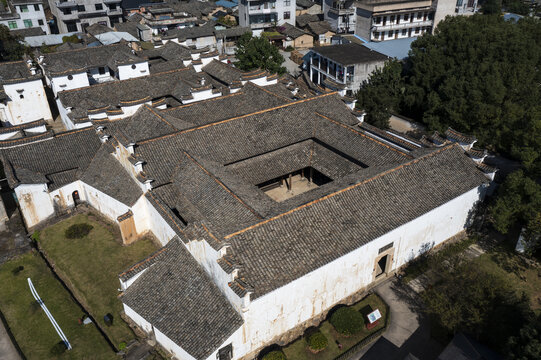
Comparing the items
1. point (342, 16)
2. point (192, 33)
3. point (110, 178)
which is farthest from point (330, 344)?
point (342, 16)

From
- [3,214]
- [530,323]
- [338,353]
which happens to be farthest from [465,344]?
[3,214]

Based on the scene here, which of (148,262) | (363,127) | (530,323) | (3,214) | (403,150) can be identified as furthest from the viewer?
(363,127)

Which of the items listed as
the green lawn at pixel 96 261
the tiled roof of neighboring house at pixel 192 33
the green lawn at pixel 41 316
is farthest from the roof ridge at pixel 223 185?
the tiled roof of neighboring house at pixel 192 33

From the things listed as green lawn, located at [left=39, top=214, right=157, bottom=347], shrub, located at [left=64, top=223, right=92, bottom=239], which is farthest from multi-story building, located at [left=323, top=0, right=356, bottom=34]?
shrub, located at [left=64, top=223, right=92, bottom=239]

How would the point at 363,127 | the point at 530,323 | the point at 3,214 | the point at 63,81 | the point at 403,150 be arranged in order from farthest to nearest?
the point at 63,81 → the point at 363,127 → the point at 3,214 → the point at 403,150 → the point at 530,323

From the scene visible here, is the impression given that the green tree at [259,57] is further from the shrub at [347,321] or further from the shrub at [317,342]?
the shrub at [317,342]

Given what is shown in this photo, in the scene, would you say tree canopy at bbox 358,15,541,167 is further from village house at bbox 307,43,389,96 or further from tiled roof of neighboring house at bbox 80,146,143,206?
tiled roof of neighboring house at bbox 80,146,143,206

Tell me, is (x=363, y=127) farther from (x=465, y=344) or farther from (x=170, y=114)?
(x=465, y=344)
